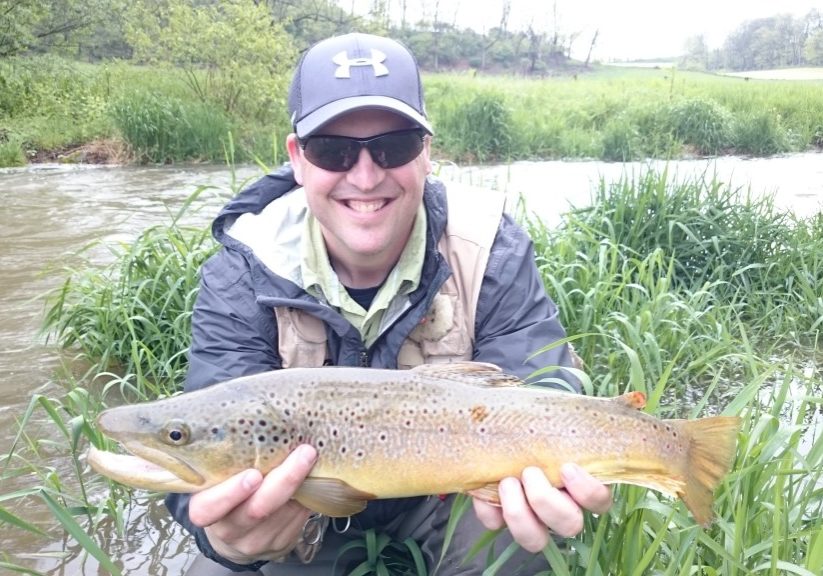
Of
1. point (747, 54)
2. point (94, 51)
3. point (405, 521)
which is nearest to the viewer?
point (405, 521)

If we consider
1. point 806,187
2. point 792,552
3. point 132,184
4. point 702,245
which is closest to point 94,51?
point 132,184

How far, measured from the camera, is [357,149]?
2369 millimetres

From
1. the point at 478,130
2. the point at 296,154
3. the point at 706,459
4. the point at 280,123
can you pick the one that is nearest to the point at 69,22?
the point at 280,123

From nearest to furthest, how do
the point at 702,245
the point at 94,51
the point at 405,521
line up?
the point at 405,521, the point at 702,245, the point at 94,51

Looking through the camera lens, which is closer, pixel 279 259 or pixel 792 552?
pixel 792 552

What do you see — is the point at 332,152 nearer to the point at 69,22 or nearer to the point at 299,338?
the point at 299,338

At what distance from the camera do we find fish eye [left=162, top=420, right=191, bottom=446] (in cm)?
188

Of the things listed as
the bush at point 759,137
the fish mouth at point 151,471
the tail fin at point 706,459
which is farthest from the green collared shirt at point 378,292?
the bush at point 759,137

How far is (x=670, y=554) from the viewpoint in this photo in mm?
2230

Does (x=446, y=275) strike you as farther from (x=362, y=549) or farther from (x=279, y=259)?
(x=362, y=549)

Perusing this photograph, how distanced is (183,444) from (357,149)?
107cm

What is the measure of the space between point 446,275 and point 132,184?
10881 mm

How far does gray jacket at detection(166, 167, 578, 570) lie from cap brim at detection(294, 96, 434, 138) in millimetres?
410

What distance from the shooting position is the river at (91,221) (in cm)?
296
